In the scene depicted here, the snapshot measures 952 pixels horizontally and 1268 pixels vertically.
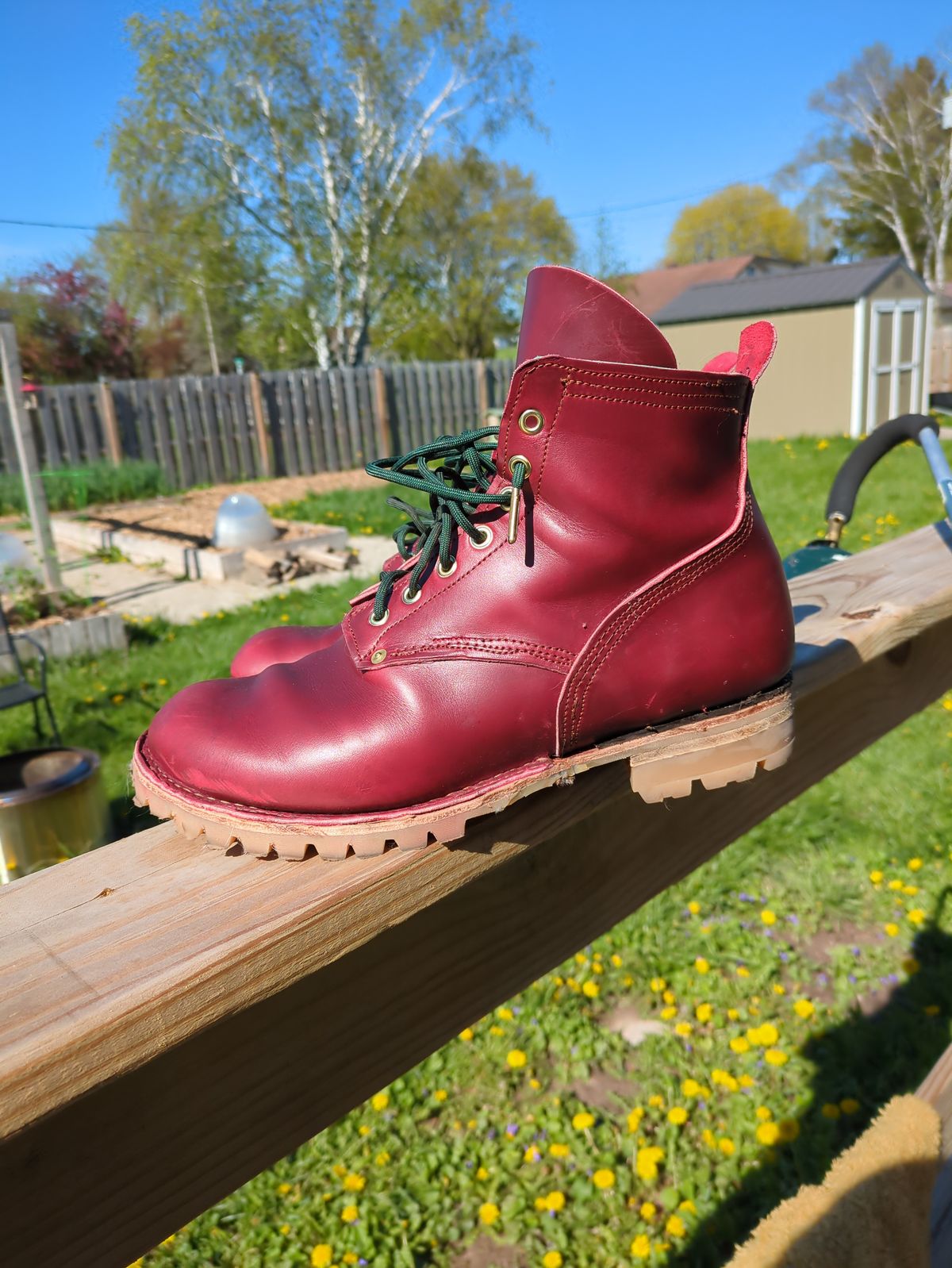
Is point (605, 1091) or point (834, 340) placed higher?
point (834, 340)

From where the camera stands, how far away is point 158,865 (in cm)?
77

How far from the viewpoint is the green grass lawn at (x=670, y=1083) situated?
1.94m

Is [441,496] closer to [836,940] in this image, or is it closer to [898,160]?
[836,940]

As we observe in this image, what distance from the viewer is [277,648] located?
3.54 feet

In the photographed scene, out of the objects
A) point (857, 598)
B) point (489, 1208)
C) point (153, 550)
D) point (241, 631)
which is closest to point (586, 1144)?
point (489, 1208)

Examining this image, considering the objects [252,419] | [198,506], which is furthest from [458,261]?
[198,506]

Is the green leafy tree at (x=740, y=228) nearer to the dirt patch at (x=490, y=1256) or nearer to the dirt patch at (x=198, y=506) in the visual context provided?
the dirt patch at (x=198, y=506)

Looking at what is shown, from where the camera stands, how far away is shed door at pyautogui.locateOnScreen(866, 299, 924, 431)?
46.3 feet

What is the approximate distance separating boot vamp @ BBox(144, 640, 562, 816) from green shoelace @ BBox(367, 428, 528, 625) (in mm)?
90

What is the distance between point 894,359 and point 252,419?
10109mm

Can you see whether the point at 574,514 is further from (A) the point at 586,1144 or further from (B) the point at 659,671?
(A) the point at 586,1144

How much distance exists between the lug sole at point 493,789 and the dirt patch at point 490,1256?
4.77 feet

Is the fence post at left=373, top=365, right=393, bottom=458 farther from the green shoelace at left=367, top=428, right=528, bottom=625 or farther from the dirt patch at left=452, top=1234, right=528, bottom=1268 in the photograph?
the green shoelace at left=367, top=428, right=528, bottom=625

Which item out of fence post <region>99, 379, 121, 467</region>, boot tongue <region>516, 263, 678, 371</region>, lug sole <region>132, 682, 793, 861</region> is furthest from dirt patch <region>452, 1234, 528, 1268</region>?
fence post <region>99, 379, 121, 467</region>
